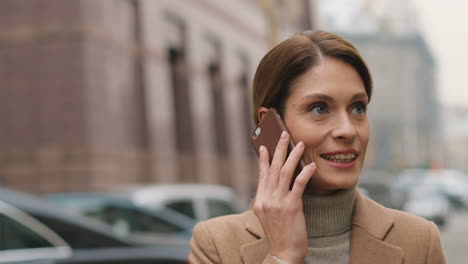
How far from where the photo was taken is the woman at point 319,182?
2004mm

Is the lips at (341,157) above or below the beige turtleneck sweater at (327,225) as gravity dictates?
above

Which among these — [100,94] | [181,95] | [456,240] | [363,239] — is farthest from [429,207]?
[363,239]

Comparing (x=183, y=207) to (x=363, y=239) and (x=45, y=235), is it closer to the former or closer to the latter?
(x=45, y=235)

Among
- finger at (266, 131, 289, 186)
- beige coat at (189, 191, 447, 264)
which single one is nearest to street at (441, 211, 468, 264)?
beige coat at (189, 191, 447, 264)

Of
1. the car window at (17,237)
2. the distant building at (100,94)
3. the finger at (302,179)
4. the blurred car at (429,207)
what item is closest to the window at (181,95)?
the distant building at (100,94)

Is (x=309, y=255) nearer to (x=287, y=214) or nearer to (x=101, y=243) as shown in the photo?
(x=287, y=214)

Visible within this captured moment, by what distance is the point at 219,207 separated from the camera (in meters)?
10.0

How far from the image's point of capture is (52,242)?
4504mm

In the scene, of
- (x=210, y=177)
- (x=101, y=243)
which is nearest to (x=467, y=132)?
(x=210, y=177)

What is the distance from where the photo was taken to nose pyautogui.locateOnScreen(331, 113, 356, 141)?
6.65ft

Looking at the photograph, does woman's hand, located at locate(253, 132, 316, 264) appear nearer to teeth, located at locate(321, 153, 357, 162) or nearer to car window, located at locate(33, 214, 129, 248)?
teeth, located at locate(321, 153, 357, 162)

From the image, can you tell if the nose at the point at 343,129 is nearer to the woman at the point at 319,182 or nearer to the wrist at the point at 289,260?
the woman at the point at 319,182

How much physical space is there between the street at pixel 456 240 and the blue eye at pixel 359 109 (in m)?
13.6

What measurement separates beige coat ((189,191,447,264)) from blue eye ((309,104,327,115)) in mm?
333
